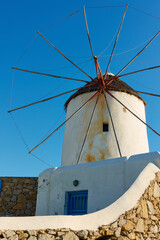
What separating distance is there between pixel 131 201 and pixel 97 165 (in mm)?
2286

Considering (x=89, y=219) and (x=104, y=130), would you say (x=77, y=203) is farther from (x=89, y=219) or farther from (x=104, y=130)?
(x=104, y=130)

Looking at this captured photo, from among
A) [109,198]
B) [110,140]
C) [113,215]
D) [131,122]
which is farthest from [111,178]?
[131,122]

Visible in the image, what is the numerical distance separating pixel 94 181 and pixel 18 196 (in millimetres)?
4356

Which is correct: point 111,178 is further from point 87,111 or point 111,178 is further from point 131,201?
point 87,111

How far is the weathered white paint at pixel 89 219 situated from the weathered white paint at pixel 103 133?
5.19m

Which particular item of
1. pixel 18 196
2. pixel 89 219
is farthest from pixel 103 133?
pixel 89 219

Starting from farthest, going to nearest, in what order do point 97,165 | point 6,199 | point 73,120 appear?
point 73,120, point 6,199, point 97,165

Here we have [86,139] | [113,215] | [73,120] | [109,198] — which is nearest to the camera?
[113,215]

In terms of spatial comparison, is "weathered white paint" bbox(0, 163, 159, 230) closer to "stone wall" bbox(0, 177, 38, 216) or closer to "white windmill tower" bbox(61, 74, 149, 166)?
"white windmill tower" bbox(61, 74, 149, 166)

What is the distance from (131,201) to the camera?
4.96 metres

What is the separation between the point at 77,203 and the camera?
7.41 meters

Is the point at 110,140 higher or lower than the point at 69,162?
higher

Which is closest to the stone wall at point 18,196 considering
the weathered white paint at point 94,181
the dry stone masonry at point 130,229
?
the weathered white paint at point 94,181

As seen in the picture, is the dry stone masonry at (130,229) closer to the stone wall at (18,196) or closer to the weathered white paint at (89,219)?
the weathered white paint at (89,219)
